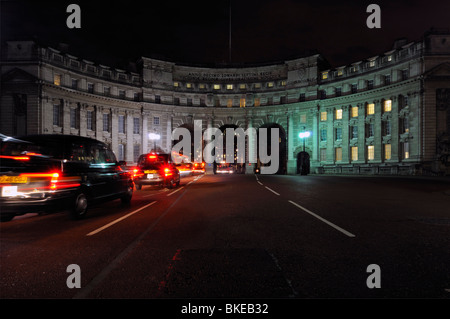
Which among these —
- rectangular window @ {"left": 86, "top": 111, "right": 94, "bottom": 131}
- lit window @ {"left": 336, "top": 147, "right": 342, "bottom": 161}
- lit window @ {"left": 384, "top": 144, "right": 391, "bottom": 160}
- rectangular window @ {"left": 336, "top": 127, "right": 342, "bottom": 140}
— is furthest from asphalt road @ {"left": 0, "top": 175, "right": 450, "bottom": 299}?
rectangular window @ {"left": 336, "top": 127, "right": 342, "bottom": 140}

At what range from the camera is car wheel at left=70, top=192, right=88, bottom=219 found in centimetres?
778

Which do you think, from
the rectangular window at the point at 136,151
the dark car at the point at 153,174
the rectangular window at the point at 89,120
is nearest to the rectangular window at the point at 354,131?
the rectangular window at the point at 136,151

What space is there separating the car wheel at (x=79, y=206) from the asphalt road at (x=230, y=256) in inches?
8.3

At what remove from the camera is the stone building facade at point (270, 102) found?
42.6 metres

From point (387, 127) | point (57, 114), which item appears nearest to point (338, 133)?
point (387, 127)

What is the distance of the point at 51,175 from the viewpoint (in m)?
7.16

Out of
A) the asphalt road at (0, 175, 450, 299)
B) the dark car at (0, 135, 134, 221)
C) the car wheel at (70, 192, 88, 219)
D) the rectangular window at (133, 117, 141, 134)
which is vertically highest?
the rectangular window at (133, 117, 141, 134)

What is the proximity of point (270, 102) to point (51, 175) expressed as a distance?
60289mm

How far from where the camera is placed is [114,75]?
57.2 m

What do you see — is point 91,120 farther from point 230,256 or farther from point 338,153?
point 230,256

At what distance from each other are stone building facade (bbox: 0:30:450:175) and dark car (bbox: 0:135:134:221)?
1674 inches

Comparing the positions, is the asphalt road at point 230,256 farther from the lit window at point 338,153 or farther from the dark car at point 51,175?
the lit window at point 338,153

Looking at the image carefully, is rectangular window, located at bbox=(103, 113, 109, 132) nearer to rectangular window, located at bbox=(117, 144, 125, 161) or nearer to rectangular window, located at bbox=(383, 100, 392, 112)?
rectangular window, located at bbox=(117, 144, 125, 161)

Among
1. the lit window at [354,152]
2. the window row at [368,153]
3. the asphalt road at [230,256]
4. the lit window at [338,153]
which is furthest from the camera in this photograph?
the lit window at [338,153]
